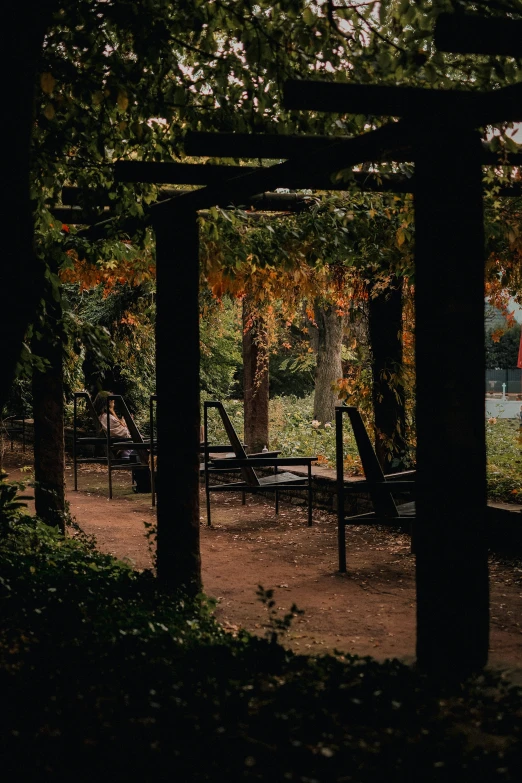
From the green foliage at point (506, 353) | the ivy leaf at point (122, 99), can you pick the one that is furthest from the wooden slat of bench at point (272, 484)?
the green foliage at point (506, 353)

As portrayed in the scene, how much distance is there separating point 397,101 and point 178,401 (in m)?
2.75

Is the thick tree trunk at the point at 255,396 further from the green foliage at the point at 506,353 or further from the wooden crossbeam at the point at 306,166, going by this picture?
the green foliage at the point at 506,353

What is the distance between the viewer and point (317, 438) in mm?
Answer: 14430

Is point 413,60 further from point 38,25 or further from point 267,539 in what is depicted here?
point 267,539

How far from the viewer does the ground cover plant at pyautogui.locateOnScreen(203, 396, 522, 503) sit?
901cm

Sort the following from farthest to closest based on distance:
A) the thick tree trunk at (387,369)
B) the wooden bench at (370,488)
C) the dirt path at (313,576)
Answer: the thick tree trunk at (387,369) < the wooden bench at (370,488) < the dirt path at (313,576)

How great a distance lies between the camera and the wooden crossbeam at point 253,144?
4.71 m

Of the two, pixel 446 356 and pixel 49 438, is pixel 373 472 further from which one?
pixel 446 356

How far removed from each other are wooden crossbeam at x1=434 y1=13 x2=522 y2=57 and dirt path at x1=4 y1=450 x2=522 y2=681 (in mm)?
2483

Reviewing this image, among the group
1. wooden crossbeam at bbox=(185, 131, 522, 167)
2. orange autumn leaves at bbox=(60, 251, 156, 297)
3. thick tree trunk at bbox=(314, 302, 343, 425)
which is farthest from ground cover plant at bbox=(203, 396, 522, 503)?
wooden crossbeam at bbox=(185, 131, 522, 167)

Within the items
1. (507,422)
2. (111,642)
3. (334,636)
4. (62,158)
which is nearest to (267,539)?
(334,636)

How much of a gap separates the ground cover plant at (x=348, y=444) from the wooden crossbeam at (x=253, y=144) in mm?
4396

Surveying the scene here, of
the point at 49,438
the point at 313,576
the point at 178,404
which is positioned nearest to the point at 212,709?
the point at 178,404

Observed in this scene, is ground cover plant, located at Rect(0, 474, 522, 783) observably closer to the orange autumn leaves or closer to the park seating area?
the orange autumn leaves
